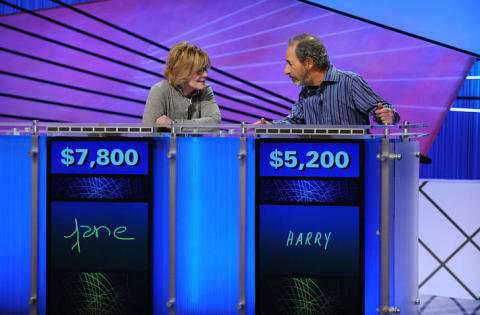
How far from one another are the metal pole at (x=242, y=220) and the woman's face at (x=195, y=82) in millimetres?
579

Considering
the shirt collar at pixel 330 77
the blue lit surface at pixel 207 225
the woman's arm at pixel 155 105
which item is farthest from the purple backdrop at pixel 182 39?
the blue lit surface at pixel 207 225

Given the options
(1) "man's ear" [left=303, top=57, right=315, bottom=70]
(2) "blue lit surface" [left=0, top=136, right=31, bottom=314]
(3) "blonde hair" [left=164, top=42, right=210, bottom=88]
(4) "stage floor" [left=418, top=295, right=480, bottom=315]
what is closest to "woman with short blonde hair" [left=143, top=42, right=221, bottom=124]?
(3) "blonde hair" [left=164, top=42, right=210, bottom=88]

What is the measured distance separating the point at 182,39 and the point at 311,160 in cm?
245

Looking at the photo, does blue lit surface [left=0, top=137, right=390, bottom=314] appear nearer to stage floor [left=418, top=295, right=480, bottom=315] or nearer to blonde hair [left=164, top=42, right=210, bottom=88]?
blonde hair [left=164, top=42, right=210, bottom=88]

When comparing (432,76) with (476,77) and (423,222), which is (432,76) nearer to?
(476,77)

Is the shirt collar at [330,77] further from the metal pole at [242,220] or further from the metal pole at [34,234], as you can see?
the metal pole at [34,234]

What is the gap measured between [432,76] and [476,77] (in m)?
0.27

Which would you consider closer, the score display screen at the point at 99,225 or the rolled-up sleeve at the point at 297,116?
the score display screen at the point at 99,225

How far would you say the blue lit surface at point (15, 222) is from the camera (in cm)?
186

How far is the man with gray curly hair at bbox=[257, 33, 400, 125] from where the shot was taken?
2.23 meters

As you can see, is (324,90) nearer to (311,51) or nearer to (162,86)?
(311,51)

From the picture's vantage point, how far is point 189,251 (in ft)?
5.90

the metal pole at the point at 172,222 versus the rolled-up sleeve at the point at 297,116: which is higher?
the rolled-up sleeve at the point at 297,116

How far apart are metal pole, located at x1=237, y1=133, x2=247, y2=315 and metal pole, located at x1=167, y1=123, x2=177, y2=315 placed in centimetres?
21
